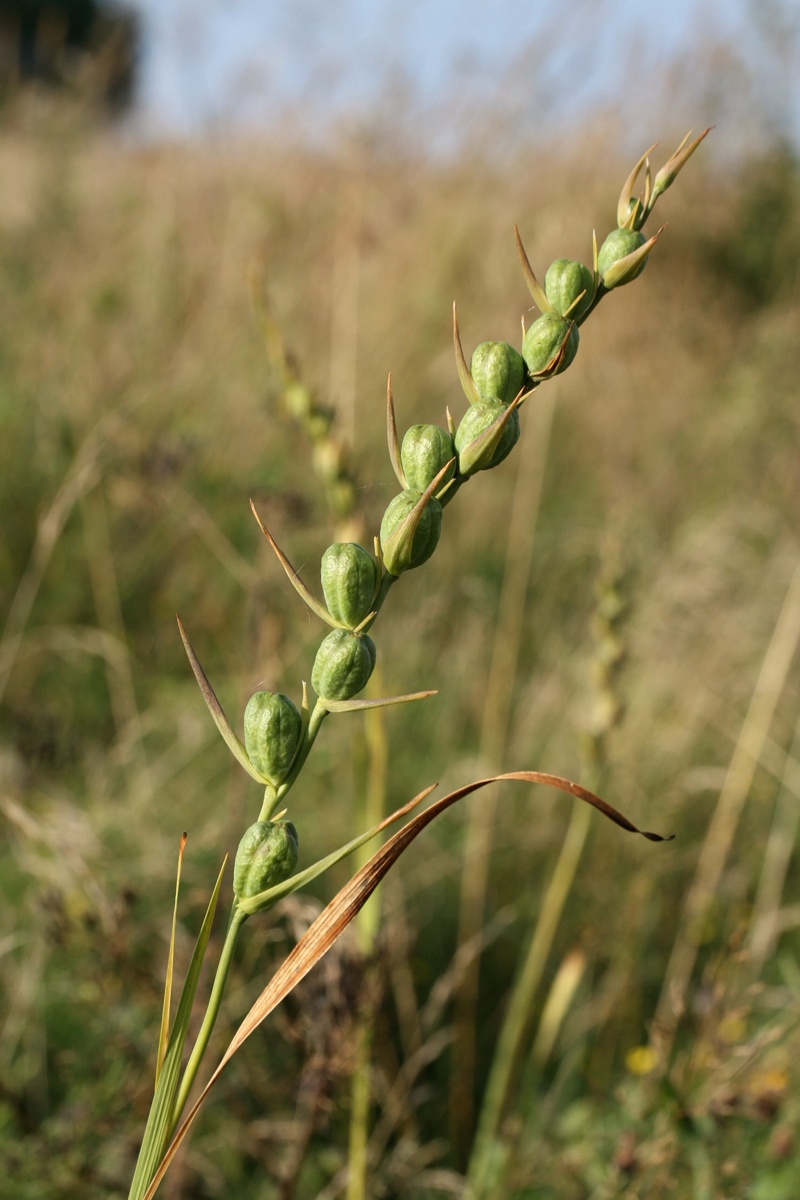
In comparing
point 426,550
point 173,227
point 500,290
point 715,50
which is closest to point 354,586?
point 426,550

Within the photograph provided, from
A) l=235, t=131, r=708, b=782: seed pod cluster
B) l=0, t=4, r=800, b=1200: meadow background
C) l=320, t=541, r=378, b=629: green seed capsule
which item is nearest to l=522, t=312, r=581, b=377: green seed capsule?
l=235, t=131, r=708, b=782: seed pod cluster

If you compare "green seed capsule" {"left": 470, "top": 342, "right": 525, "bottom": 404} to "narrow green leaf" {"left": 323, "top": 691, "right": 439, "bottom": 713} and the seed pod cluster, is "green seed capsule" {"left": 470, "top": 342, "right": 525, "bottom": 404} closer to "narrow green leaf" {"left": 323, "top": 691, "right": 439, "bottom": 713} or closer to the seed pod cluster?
the seed pod cluster

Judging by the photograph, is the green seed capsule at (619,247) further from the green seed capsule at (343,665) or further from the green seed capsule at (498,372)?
the green seed capsule at (343,665)

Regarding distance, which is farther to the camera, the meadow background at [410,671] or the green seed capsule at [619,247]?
the meadow background at [410,671]

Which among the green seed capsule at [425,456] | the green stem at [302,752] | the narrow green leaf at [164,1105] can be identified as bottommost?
the narrow green leaf at [164,1105]

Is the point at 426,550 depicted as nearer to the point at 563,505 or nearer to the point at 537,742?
the point at 537,742

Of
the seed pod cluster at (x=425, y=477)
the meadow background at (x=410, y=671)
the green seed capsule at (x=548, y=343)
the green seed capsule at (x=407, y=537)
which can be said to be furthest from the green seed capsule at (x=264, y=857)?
the meadow background at (x=410, y=671)
